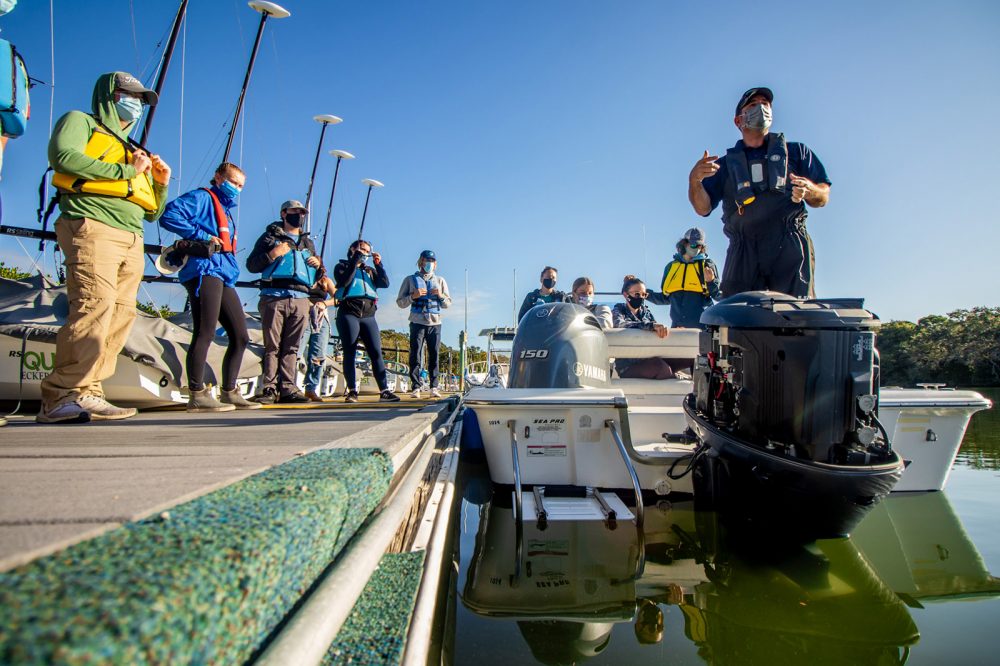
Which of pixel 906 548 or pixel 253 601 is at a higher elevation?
pixel 253 601

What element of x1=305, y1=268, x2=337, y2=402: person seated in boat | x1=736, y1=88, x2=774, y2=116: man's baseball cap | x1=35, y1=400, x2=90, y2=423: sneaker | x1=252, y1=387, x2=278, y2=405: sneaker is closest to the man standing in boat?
x1=736, y1=88, x2=774, y2=116: man's baseball cap

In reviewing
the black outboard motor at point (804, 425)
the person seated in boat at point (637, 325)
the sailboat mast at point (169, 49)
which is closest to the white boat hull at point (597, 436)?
the black outboard motor at point (804, 425)

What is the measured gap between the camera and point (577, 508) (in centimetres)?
245

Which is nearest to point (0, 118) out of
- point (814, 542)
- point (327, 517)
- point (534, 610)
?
point (327, 517)

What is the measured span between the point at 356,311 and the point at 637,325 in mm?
3010

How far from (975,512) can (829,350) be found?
1.91m

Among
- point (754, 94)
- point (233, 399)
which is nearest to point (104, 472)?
point (233, 399)

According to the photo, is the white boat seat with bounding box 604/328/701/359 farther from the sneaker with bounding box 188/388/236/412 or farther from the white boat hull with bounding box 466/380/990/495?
the sneaker with bounding box 188/388/236/412

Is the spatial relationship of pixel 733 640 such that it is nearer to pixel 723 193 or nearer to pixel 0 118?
pixel 723 193

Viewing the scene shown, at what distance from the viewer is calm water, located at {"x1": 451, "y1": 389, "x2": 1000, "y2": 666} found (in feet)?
4.92

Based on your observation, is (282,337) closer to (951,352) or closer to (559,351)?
(559,351)

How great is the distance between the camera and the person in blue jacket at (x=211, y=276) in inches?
148

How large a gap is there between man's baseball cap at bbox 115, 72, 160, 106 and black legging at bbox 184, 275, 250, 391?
1213 millimetres

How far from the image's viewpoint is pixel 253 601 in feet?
1.97
